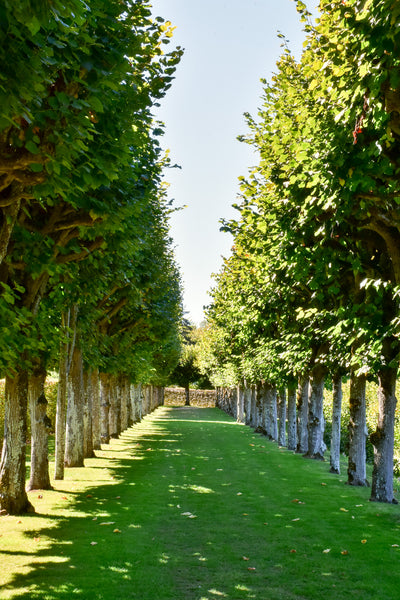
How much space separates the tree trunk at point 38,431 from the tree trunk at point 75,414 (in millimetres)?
3734

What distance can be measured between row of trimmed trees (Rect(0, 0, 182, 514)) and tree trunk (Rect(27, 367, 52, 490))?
0.03 meters

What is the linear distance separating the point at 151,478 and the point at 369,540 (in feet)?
27.3

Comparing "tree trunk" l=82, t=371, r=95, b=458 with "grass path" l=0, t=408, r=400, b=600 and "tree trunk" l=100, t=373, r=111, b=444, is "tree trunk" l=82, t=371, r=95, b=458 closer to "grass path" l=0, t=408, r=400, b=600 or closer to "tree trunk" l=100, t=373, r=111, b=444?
"grass path" l=0, t=408, r=400, b=600

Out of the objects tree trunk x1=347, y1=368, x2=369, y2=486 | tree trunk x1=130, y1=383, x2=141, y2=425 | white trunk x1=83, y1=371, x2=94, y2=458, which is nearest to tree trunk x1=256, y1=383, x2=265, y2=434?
tree trunk x1=130, y1=383, x2=141, y2=425

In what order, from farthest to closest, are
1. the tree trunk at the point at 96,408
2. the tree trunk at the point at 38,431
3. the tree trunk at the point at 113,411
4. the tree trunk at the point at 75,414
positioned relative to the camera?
1. the tree trunk at the point at 113,411
2. the tree trunk at the point at 96,408
3. the tree trunk at the point at 75,414
4. the tree trunk at the point at 38,431

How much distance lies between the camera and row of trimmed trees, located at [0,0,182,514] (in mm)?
5859

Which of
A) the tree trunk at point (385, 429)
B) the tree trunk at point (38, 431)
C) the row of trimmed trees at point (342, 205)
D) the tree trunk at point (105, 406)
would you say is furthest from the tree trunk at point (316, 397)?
the tree trunk at point (105, 406)

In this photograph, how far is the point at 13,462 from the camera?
36.0 feet

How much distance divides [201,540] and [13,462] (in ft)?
13.6

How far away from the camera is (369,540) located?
10.0 meters

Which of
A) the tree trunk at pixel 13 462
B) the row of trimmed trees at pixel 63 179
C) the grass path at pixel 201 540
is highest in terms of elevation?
the row of trimmed trees at pixel 63 179

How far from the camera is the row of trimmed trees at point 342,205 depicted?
351 inches

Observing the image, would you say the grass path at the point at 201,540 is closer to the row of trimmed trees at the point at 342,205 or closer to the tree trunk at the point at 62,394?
the tree trunk at the point at 62,394

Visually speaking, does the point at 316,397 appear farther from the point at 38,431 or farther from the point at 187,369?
the point at 187,369
